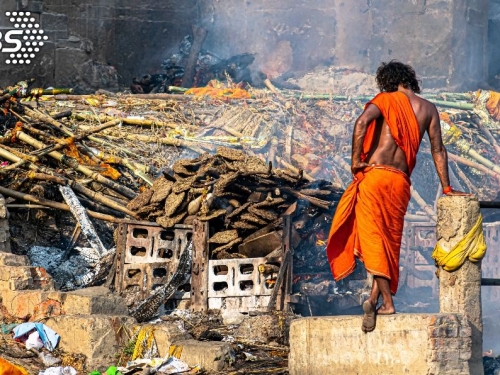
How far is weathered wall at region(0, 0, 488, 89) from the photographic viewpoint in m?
21.4

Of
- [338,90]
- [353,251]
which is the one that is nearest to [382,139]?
[353,251]

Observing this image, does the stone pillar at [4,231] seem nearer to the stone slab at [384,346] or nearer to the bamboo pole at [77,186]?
the bamboo pole at [77,186]

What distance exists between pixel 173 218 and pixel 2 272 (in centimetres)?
247

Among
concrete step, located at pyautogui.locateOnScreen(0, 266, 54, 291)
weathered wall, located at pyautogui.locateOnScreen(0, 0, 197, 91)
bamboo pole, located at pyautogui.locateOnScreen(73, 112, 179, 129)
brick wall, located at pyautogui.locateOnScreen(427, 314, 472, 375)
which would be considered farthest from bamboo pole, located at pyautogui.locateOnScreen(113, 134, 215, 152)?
brick wall, located at pyautogui.locateOnScreen(427, 314, 472, 375)

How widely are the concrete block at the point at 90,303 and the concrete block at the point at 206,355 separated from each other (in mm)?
1058

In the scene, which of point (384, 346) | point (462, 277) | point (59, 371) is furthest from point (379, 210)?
point (59, 371)

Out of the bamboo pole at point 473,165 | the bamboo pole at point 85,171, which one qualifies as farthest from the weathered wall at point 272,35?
the bamboo pole at point 85,171

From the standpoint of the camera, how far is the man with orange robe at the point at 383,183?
7.50 meters

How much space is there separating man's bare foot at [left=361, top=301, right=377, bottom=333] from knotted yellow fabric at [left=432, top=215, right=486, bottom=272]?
571mm

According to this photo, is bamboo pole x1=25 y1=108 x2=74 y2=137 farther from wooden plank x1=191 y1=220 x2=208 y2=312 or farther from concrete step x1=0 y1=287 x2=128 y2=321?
concrete step x1=0 y1=287 x2=128 y2=321

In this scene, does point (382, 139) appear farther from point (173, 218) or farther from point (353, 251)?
point (173, 218)

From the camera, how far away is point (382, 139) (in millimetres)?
7680

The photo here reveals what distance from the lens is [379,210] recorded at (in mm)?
7539

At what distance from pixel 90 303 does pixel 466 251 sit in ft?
10.4
